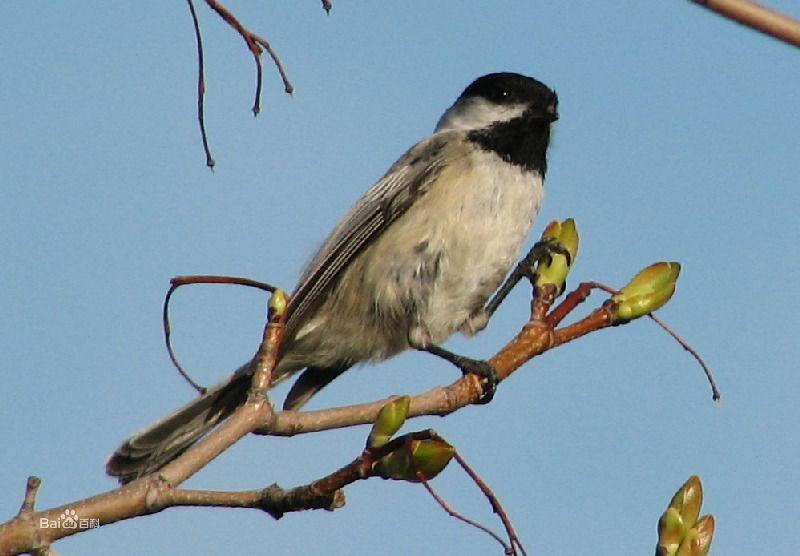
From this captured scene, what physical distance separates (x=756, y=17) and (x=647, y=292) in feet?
5.49

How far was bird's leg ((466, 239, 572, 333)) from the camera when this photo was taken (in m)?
2.99

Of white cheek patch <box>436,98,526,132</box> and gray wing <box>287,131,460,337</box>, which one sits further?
white cheek patch <box>436,98,526,132</box>

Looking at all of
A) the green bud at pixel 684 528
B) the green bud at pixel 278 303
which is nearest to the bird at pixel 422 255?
the green bud at pixel 278 303

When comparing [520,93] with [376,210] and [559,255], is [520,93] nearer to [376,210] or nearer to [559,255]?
[376,210]

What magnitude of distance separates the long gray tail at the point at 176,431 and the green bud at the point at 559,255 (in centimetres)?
120

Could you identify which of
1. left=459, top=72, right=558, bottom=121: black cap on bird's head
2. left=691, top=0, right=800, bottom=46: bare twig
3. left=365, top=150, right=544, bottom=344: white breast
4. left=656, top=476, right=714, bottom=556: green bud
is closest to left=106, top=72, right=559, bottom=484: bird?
left=365, top=150, right=544, bottom=344: white breast

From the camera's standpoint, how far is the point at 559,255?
2.97 metres

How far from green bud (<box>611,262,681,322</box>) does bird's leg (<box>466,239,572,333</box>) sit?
27 centimetres

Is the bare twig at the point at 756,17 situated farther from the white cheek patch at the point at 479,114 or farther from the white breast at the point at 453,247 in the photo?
the white cheek patch at the point at 479,114

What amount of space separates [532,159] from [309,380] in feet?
4.49

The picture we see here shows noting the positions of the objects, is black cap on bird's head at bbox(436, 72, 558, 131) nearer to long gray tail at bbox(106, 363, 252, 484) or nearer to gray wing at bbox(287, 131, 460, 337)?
gray wing at bbox(287, 131, 460, 337)

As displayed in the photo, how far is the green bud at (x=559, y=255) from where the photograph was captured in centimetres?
287

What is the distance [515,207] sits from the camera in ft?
15.2

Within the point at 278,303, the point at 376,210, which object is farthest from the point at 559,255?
the point at 376,210
